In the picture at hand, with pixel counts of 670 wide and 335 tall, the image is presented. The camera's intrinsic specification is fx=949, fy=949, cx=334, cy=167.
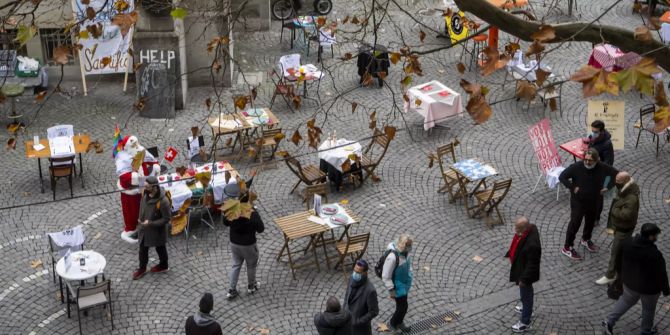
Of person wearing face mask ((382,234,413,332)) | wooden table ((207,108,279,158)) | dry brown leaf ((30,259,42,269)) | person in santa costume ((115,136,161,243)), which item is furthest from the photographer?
wooden table ((207,108,279,158))

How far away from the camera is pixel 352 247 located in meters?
12.9

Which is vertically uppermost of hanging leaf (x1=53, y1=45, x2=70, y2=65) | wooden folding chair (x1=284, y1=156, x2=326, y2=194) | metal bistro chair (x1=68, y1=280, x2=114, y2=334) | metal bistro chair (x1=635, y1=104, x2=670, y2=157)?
hanging leaf (x1=53, y1=45, x2=70, y2=65)

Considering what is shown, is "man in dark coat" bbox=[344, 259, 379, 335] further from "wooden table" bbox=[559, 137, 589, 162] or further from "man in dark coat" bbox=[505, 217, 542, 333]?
"wooden table" bbox=[559, 137, 589, 162]

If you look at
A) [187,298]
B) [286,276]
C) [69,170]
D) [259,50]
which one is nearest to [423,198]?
[286,276]

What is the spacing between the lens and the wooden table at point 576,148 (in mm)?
15109

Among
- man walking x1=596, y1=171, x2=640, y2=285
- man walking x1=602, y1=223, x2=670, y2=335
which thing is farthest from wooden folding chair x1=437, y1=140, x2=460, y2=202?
man walking x1=602, y1=223, x2=670, y2=335

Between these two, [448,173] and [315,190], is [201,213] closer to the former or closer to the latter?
[315,190]

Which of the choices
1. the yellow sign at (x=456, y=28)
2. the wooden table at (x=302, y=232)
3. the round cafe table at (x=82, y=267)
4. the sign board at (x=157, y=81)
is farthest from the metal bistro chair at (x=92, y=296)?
the yellow sign at (x=456, y=28)

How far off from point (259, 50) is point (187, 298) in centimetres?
953

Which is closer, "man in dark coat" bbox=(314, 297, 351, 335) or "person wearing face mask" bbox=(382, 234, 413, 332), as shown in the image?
"man in dark coat" bbox=(314, 297, 351, 335)

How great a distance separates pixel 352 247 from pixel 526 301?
256 centimetres

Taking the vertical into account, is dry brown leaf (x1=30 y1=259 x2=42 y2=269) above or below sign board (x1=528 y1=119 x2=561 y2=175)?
below

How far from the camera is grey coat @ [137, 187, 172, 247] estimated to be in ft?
40.9

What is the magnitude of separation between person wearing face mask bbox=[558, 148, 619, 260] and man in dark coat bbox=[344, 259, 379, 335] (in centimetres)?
385
